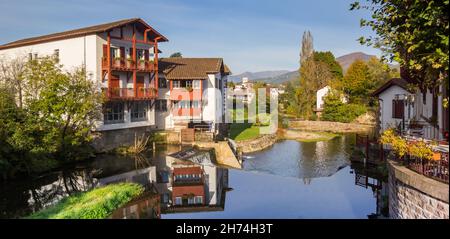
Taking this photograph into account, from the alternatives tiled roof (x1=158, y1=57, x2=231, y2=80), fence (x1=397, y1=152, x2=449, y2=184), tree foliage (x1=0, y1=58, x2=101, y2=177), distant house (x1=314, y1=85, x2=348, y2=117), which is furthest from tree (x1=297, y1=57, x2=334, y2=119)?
fence (x1=397, y1=152, x2=449, y2=184)

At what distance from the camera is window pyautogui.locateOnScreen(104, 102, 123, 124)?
31750 mm

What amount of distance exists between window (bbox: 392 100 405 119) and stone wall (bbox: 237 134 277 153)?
13.2 metres

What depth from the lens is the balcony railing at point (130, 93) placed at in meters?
31.4

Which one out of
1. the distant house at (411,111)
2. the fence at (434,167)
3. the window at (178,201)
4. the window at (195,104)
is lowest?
the window at (178,201)

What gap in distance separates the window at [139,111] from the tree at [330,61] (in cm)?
5501

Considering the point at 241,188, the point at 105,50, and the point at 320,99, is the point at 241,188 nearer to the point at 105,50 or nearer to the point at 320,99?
the point at 105,50

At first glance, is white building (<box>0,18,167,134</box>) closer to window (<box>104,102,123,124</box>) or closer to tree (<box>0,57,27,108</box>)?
window (<box>104,102,123,124</box>)

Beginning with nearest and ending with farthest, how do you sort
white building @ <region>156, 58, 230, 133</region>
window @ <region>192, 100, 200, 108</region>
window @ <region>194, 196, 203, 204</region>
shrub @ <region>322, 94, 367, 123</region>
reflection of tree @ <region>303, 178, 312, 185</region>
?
window @ <region>194, 196, 203, 204</region>
reflection of tree @ <region>303, 178, 312, 185</region>
white building @ <region>156, 58, 230, 133</region>
window @ <region>192, 100, 200, 108</region>
shrub @ <region>322, 94, 367, 123</region>

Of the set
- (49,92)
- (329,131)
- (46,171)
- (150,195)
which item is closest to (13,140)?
(46,171)

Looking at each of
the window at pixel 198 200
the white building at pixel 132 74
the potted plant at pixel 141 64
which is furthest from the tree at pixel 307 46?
the window at pixel 198 200

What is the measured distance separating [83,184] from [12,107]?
6.44m

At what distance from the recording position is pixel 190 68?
38.4m

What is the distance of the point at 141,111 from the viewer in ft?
118

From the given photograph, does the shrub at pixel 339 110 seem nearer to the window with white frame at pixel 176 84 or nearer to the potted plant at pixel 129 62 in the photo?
the window with white frame at pixel 176 84
